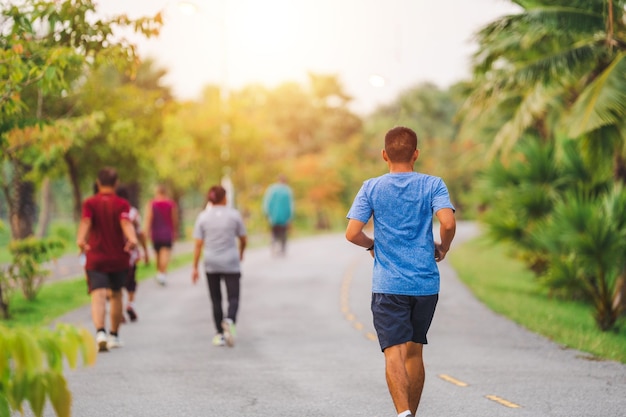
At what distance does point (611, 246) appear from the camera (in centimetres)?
1213

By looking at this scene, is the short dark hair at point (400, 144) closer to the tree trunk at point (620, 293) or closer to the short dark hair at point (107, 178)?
the short dark hair at point (107, 178)

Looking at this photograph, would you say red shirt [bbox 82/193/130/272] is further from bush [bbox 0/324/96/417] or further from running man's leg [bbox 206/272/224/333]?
bush [bbox 0/324/96/417]

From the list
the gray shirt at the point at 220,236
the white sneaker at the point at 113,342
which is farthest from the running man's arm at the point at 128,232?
the white sneaker at the point at 113,342

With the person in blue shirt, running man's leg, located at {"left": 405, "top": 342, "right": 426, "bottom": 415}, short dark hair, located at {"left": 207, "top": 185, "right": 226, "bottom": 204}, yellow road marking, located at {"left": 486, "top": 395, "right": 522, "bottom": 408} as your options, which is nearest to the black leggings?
→ short dark hair, located at {"left": 207, "top": 185, "right": 226, "bottom": 204}

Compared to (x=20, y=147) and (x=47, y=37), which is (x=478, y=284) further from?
(x=47, y=37)

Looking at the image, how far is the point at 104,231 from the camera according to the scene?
9.41 metres

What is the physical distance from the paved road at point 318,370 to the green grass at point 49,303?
0.49m

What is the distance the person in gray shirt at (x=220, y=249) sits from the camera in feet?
32.2

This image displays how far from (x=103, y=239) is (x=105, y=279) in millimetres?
445

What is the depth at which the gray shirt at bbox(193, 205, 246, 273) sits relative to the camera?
32.2 feet

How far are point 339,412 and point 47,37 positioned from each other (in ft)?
17.7

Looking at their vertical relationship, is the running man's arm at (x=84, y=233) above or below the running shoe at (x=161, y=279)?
above

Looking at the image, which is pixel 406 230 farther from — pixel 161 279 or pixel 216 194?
pixel 161 279

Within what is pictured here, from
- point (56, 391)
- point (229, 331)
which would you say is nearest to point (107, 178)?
point (229, 331)
